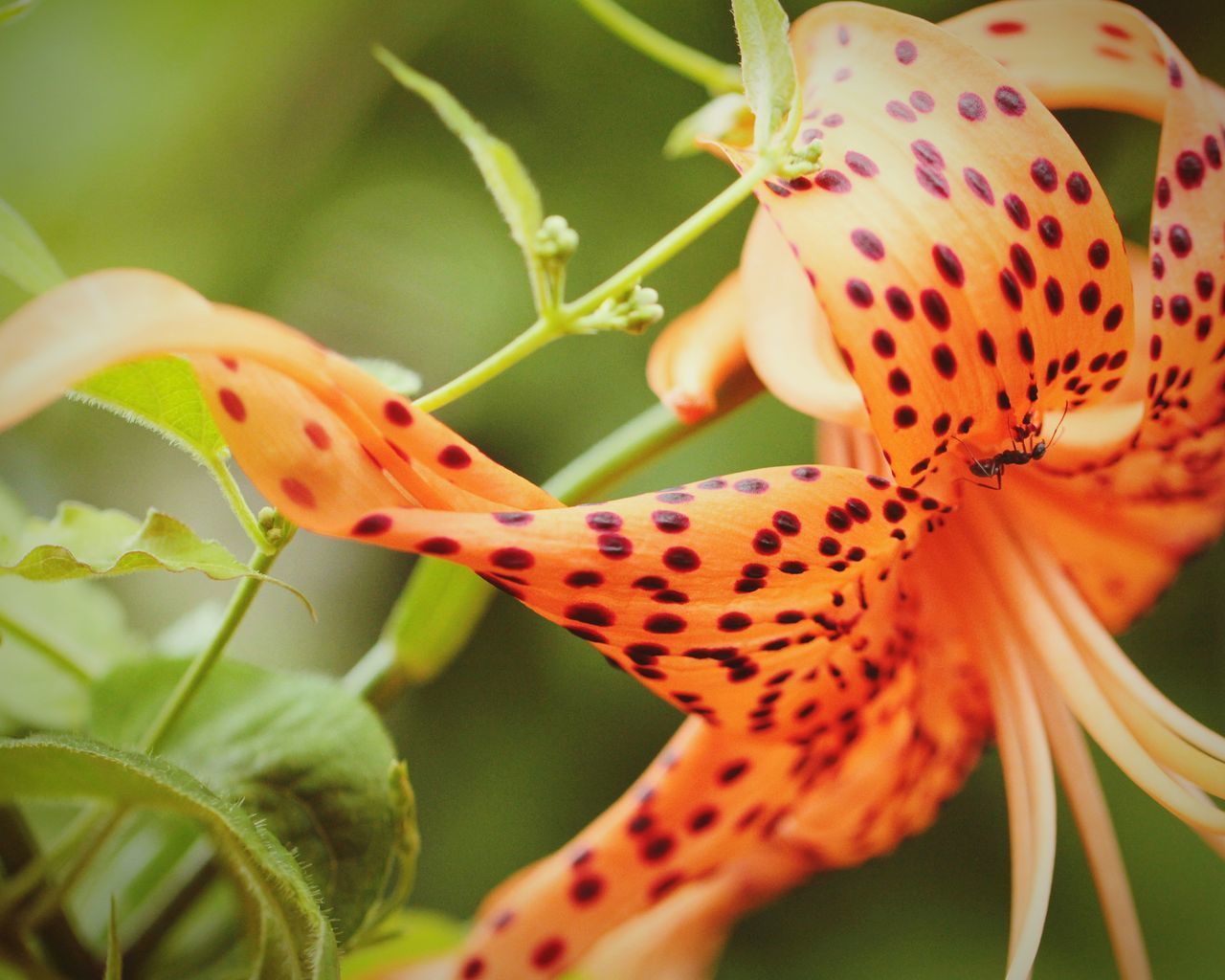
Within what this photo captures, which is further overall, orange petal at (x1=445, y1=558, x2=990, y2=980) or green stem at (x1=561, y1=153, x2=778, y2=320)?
orange petal at (x1=445, y1=558, x2=990, y2=980)

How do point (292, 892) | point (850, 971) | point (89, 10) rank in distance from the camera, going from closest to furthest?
1. point (292, 892)
2. point (89, 10)
3. point (850, 971)

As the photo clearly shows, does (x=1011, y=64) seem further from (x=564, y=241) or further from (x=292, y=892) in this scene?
(x=292, y=892)

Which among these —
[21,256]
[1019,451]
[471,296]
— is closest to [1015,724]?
[1019,451]

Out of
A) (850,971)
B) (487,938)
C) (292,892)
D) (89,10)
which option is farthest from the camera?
(850,971)

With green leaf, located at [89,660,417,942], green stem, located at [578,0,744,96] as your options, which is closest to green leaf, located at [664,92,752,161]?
green stem, located at [578,0,744,96]

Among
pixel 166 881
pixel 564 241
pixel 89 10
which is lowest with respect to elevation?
pixel 166 881

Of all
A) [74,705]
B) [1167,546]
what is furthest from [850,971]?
[74,705]

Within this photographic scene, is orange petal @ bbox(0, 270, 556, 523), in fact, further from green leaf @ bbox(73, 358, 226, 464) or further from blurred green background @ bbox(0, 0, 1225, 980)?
blurred green background @ bbox(0, 0, 1225, 980)
